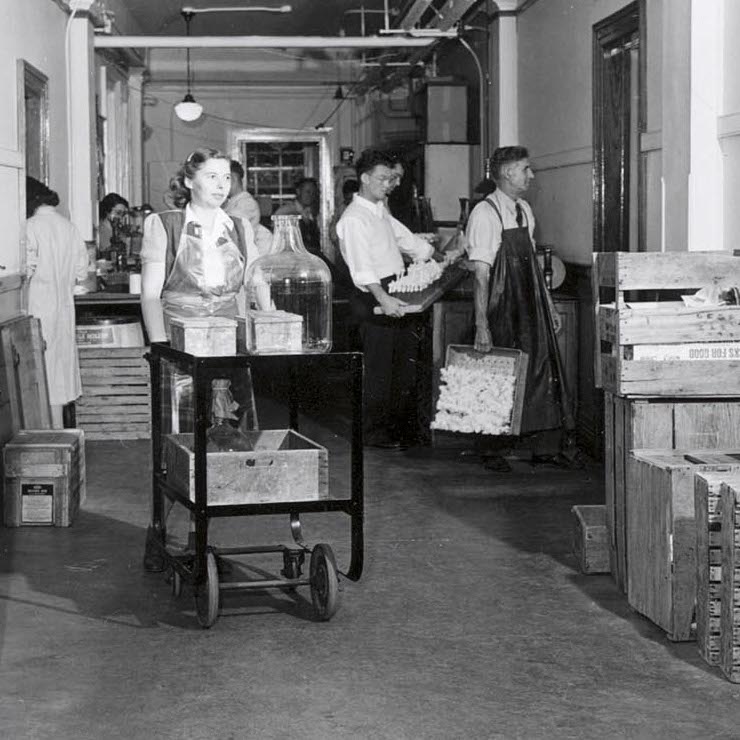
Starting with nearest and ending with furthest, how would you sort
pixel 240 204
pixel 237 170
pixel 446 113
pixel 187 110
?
pixel 237 170, pixel 240 204, pixel 446 113, pixel 187 110

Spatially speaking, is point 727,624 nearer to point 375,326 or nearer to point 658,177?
point 658,177

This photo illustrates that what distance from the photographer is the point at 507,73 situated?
969 cm

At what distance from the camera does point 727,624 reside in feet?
11.9

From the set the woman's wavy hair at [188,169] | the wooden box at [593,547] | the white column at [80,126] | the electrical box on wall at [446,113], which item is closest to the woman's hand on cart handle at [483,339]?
the wooden box at [593,547]

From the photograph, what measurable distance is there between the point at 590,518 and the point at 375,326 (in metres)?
2.77

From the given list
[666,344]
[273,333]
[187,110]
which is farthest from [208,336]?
[187,110]

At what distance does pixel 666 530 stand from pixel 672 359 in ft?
2.04

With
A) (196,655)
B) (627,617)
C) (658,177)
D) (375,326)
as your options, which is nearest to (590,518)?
(627,617)

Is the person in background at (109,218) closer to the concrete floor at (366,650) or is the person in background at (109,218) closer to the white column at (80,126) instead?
the white column at (80,126)

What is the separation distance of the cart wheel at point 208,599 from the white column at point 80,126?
613cm

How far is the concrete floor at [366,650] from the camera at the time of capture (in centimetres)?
333

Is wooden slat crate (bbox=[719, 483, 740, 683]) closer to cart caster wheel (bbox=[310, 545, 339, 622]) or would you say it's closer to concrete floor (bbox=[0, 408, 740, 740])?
concrete floor (bbox=[0, 408, 740, 740])

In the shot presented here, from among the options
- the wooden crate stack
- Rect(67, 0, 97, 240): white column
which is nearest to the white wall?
Rect(67, 0, 97, 240): white column

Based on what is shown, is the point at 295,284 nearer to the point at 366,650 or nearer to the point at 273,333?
the point at 273,333
